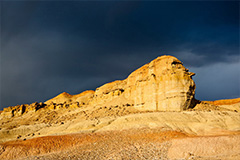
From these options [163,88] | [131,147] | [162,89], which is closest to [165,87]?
[163,88]

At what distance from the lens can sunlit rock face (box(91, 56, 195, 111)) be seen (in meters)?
31.6

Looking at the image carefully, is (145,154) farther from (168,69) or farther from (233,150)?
(168,69)

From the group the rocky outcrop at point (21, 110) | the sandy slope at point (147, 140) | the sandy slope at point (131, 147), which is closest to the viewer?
the sandy slope at point (131, 147)

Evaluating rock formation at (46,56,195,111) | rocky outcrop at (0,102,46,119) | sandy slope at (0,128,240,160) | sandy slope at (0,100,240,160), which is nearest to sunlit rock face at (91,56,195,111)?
rock formation at (46,56,195,111)

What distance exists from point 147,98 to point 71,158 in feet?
73.9

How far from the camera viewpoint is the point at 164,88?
3381 centimetres

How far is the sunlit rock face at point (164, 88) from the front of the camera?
1245 inches

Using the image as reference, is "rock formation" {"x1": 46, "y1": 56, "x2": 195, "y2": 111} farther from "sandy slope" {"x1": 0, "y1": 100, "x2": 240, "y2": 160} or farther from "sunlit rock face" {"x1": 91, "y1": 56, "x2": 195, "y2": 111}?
"sandy slope" {"x1": 0, "y1": 100, "x2": 240, "y2": 160}

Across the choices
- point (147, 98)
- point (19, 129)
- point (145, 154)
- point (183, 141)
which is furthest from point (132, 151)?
point (19, 129)

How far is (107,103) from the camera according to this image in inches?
1752

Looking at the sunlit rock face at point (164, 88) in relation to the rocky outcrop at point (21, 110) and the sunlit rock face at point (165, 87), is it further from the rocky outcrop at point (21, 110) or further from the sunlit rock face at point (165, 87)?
the rocky outcrop at point (21, 110)

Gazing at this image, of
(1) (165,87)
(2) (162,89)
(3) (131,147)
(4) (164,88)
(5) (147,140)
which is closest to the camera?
(3) (131,147)

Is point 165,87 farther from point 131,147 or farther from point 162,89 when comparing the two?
point 131,147

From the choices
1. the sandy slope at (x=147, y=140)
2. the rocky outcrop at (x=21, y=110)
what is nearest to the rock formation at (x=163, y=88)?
the sandy slope at (x=147, y=140)
